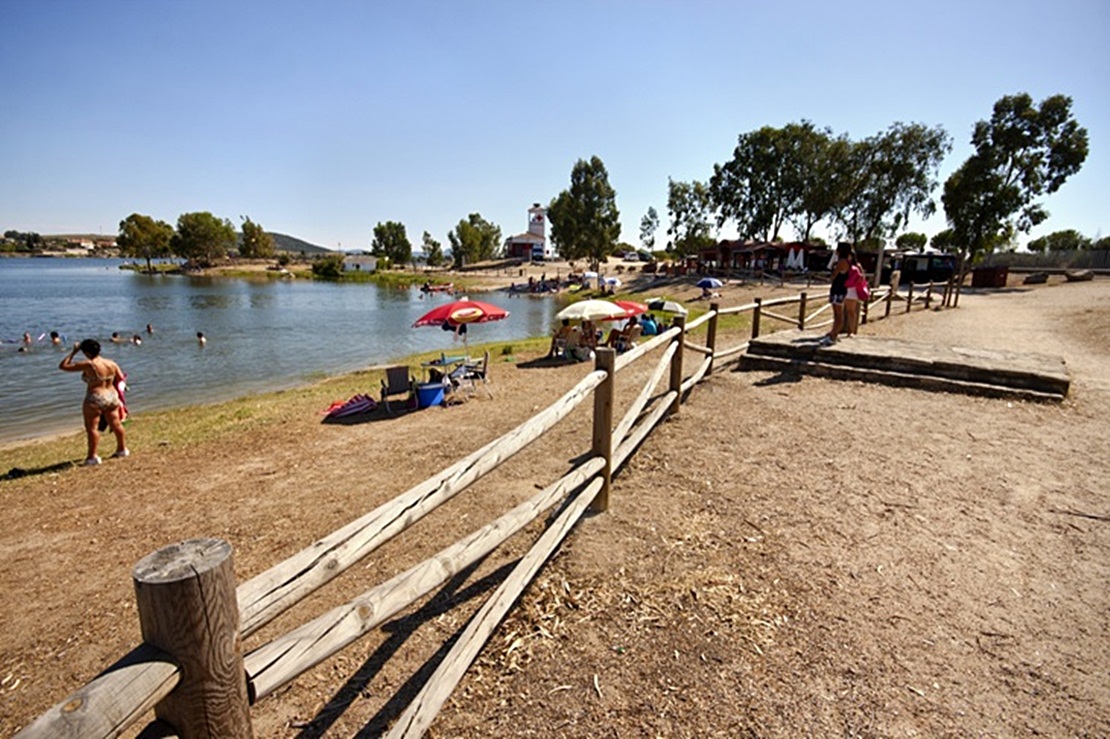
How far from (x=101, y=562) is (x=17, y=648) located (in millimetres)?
1284

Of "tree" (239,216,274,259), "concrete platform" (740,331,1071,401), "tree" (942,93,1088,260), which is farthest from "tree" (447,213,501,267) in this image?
"concrete platform" (740,331,1071,401)

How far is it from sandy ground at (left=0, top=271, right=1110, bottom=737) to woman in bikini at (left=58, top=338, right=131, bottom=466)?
813 mm

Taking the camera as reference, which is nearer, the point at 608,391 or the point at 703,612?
the point at 703,612

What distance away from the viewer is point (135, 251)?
339 ft

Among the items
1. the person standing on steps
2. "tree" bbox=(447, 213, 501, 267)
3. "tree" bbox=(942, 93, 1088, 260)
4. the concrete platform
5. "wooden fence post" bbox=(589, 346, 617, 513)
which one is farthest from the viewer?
"tree" bbox=(447, 213, 501, 267)

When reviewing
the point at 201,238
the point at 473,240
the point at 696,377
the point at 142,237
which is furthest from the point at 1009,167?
the point at 142,237

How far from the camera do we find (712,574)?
3.67 m

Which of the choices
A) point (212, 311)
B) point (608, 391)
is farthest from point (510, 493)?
point (212, 311)

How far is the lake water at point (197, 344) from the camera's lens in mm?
15500

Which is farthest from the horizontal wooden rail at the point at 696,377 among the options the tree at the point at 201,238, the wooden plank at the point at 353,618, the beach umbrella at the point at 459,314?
the tree at the point at 201,238

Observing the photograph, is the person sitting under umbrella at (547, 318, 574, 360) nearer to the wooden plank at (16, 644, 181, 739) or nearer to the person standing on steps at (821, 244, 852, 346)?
the person standing on steps at (821, 244, 852, 346)

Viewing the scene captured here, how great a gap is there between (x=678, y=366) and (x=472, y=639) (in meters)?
4.73

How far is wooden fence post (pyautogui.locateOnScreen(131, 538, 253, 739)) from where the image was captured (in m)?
1.24

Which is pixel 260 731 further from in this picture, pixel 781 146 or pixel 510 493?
pixel 781 146
